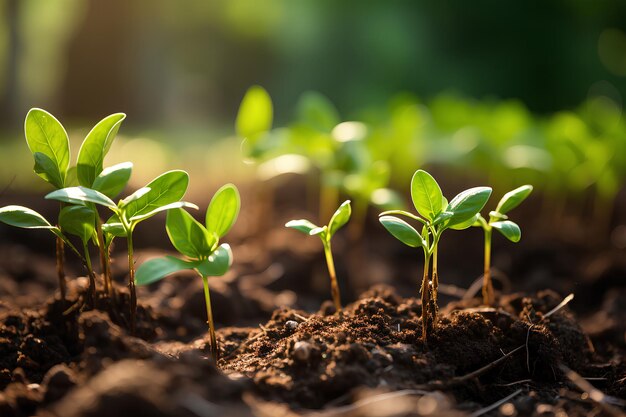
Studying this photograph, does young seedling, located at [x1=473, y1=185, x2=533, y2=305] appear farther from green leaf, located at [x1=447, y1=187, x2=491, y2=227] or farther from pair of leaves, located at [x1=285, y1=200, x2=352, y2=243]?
pair of leaves, located at [x1=285, y1=200, x2=352, y2=243]

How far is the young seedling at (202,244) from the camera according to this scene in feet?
3.69

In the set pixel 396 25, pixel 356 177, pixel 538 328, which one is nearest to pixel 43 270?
pixel 356 177

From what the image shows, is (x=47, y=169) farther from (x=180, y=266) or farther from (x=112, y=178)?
(x=180, y=266)

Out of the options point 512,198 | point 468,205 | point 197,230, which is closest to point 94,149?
point 197,230

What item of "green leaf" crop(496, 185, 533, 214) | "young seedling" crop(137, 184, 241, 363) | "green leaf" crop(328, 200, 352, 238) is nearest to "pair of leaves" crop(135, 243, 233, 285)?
"young seedling" crop(137, 184, 241, 363)

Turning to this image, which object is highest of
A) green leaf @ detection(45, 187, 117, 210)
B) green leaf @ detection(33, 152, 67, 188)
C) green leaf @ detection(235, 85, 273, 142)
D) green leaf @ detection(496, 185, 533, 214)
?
green leaf @ detection(235, 85, 273, 142)

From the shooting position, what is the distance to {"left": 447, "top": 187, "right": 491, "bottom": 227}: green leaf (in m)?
1.25

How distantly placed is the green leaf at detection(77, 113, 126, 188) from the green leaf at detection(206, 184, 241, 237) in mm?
259

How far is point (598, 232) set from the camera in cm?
275

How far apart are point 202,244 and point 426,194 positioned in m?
0.45

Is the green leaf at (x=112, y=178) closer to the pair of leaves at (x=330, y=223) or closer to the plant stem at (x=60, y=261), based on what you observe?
the plant stem at (x=60, y=261)

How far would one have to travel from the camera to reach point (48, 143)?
1347mm

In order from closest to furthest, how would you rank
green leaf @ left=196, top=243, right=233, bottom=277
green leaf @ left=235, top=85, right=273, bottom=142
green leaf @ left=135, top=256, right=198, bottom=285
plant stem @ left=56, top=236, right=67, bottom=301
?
green leaf @ left=135, top=256, right=198, bottom=285, green leaf @ left=196, top=243, right=233, bottom=277, plant stem @ left=56, top=236, right=67, bottom=301, green leaf @ left=235, top=85, right=273, bottom=142

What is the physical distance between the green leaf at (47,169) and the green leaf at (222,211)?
13.2 inches
